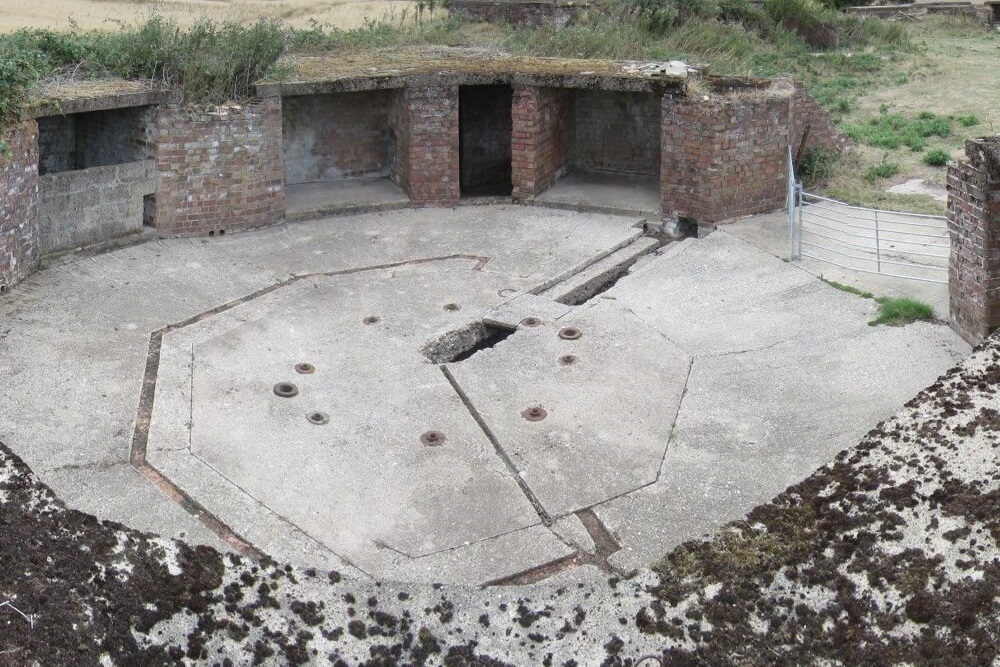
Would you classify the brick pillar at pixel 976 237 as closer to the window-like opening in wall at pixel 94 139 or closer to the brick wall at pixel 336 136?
the brick wall at pixel 336 136

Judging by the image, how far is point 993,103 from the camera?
18.5m

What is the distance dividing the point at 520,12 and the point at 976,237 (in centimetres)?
1087

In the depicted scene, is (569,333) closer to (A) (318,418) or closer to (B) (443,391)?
(B) (443,391)

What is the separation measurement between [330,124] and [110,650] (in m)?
11.8

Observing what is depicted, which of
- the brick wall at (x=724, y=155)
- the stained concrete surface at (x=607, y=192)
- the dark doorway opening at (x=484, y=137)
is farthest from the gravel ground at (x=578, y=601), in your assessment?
the dark doorway opening at (x=484, y=137)

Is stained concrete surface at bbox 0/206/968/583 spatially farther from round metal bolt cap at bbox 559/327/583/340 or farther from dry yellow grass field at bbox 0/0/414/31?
dry yellow grass field at bbox 0/0/414/31

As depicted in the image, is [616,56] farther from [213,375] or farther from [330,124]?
[213,375]

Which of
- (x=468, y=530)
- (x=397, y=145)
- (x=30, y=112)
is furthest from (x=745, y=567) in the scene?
(x=397, y=145)

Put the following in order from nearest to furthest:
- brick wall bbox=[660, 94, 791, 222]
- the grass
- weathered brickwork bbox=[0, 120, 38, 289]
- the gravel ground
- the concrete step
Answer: the gravel ground
the grass
weathered brickwork bbox=[0, 120, 38, 289]
the concrete step
brick wall bbox=[660, 94, 791, 222]

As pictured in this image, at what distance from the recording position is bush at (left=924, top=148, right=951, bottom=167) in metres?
15.7

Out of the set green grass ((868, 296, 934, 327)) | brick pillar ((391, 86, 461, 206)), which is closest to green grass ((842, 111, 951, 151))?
brick pillar ((391, 86, 461, 206))

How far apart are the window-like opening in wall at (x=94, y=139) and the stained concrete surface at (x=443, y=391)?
1184 mm

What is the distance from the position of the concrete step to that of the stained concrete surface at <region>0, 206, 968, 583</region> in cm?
15

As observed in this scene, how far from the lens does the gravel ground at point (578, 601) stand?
5.22 metres
